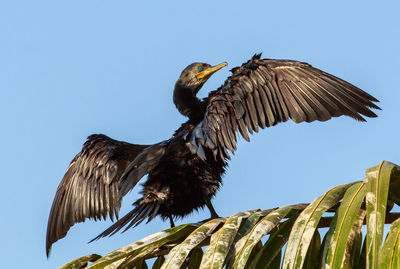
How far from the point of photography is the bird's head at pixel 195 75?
579 centimetres

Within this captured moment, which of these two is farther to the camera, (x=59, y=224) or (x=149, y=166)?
(x=59, y=224)

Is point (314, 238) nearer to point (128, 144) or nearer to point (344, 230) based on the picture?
point (344, 230)

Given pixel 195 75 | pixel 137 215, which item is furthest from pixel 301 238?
pixel 195 75

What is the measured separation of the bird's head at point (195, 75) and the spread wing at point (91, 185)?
70 centimetres

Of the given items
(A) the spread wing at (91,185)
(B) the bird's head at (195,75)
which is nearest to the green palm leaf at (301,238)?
(A) the spread wing at (91,185)

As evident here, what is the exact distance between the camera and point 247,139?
15.0 feet

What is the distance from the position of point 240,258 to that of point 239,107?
6.99ft

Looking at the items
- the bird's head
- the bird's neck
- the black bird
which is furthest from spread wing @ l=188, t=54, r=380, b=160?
the bird's head

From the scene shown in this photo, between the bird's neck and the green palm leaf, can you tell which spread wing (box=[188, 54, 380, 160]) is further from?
the green palm leaf

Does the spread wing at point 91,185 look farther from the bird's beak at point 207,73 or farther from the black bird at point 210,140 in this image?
the bird's beak at point 207,73

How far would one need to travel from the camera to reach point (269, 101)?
15.4 feet

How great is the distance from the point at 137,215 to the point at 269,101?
1218 millimetres

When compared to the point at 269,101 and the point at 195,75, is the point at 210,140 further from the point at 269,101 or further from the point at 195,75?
the point at 195,75

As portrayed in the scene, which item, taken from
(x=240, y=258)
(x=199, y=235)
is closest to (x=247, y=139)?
(x=199, y=235)
